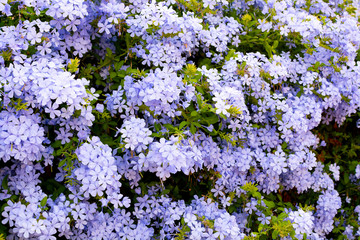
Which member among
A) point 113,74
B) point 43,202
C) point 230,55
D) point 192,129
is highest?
point 230,55

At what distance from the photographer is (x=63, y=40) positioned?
241cm

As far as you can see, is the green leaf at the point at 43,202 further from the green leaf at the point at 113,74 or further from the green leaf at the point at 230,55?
the green leaf at the point at 230,55

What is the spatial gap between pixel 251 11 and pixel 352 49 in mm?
902

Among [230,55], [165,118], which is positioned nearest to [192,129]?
Answer: [165,118]

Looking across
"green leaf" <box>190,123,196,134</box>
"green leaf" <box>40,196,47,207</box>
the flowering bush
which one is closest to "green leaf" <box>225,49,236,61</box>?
the flowering bush

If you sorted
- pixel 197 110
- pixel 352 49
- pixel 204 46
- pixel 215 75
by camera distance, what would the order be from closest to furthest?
pixel 197 110, pixel 215 75, pixel 204 46, pixel 352 49

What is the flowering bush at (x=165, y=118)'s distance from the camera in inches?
76.3

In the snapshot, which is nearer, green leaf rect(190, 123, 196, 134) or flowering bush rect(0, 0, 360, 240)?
flowering bush rect(0, 0, 360, 240)

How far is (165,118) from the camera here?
2.28 meters

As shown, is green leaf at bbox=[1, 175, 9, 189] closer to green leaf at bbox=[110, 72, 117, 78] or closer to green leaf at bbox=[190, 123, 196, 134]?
green leaf at bbox=[110, 72, 117, 78]

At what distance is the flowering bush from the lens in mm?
1938

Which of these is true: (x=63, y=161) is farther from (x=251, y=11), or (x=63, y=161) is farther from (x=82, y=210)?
(x=251, y=11)

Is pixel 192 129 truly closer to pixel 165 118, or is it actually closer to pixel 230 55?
pixel 165 118

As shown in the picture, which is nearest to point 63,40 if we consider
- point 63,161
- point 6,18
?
point 6,18
